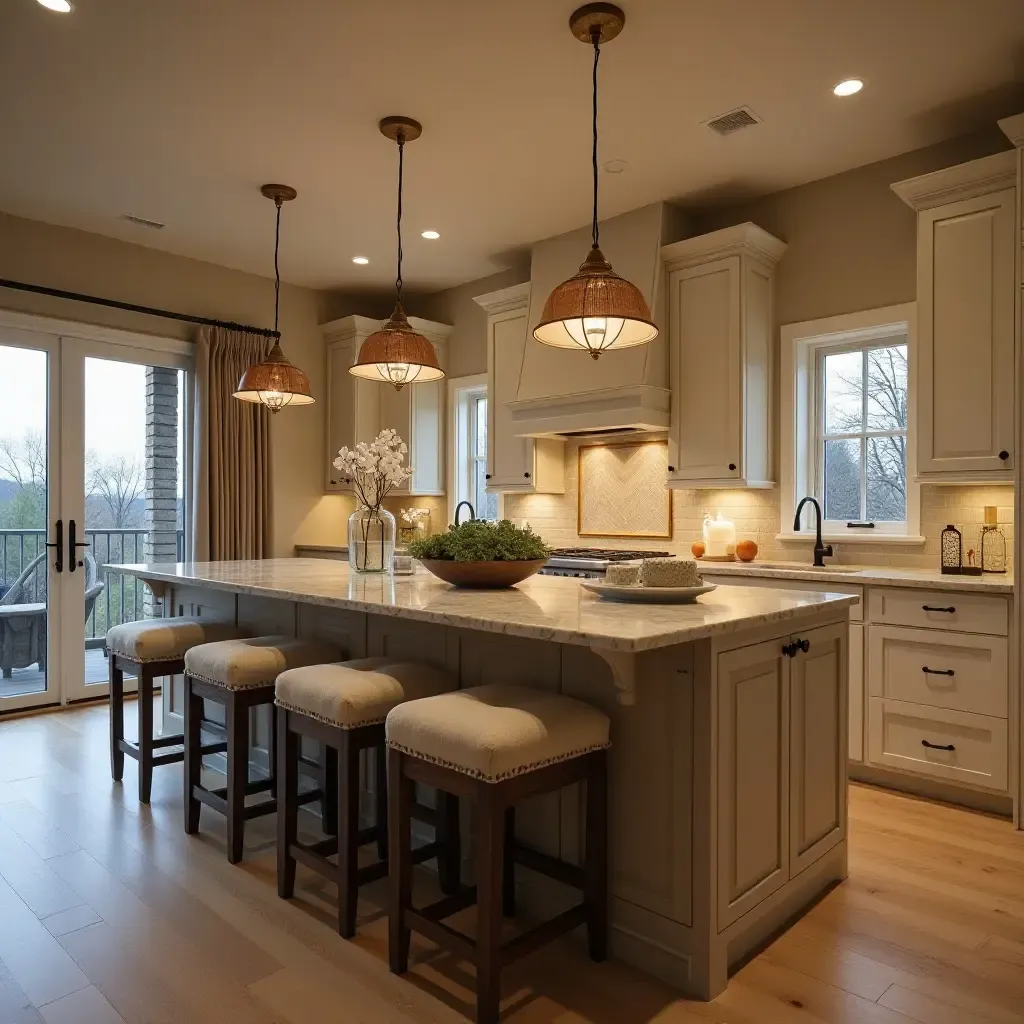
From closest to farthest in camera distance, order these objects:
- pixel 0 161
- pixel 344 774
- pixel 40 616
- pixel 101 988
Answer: pixel 101 988
pixel 344 774
pixel 0 161
pixel 40 616

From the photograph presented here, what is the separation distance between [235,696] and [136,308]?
3.46m

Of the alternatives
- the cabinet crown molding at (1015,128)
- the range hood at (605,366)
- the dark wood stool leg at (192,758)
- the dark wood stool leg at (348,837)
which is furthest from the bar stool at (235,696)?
the cabinet crown molding at (1015,128)

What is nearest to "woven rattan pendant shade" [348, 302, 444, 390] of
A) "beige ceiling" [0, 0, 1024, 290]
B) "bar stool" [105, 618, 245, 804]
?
"beige ceiling" [0, 0, 1024, 290]

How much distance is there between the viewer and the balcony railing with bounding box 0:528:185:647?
186 inches

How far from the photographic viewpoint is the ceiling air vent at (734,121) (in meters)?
3.49

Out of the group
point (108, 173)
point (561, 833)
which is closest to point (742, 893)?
point (561, 833)

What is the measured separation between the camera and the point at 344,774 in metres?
2.25

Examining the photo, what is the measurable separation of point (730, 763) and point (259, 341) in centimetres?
483

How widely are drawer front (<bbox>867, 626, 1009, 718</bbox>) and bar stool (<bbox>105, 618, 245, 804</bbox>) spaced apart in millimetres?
2810

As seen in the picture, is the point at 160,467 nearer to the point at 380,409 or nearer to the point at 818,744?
the point at 380,409

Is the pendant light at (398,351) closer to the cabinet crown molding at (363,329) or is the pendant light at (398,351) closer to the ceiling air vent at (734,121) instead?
the ceiling air vent at (734,121)

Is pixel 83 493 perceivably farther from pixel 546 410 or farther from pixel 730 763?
pixel 730 763

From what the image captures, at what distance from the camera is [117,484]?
17.0 feet

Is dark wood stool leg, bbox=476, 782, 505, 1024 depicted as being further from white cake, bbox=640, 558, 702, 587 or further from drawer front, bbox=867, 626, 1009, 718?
drawer front, bbox=867, 626, 1009, 718
